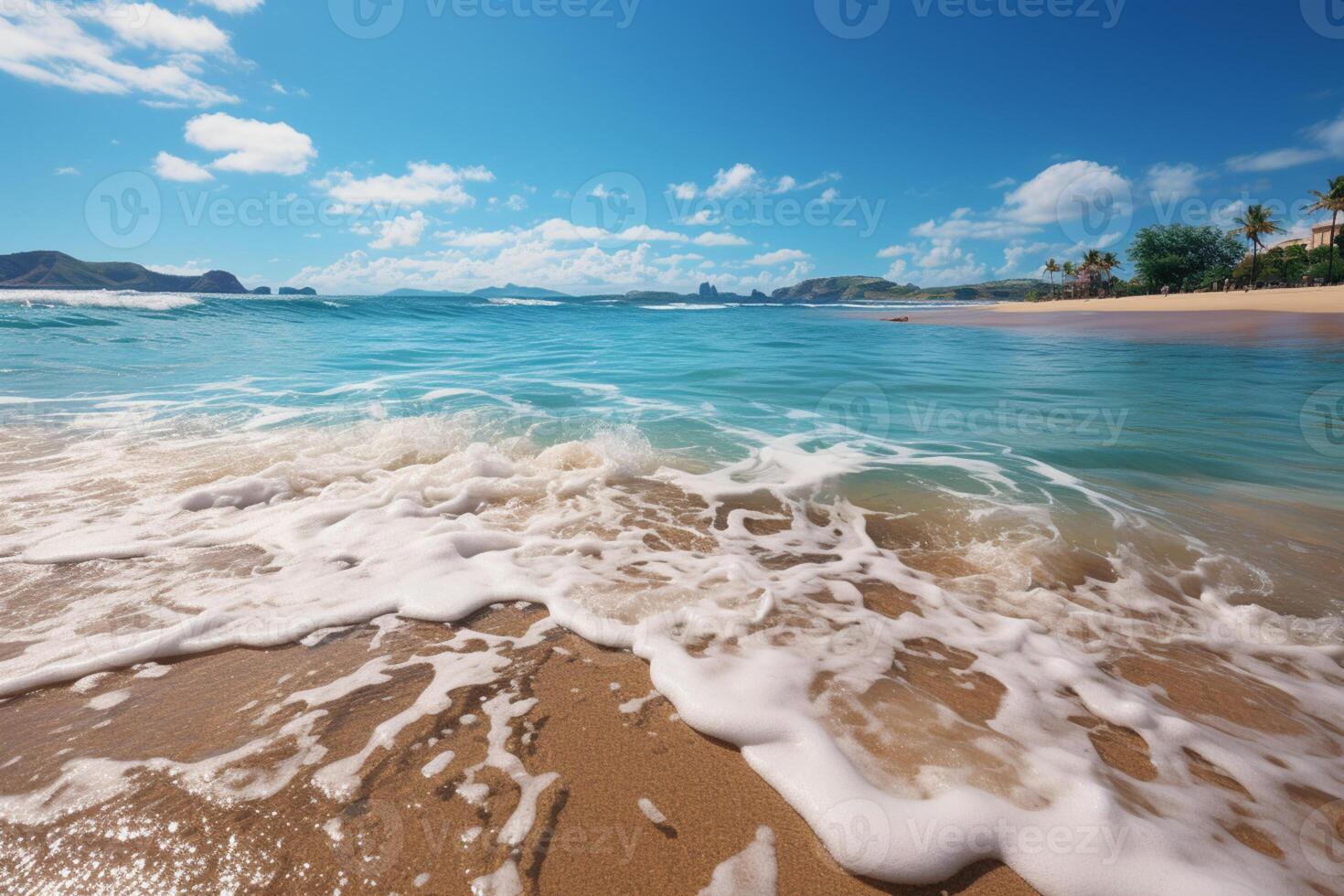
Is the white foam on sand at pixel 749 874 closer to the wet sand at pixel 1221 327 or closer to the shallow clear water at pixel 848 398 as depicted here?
the shallow clear water at pixel 848 398

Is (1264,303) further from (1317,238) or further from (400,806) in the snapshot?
(1317,238)

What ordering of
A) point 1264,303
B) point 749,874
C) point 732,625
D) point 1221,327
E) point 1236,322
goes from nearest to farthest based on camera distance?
1. point 749,874
2. point 732,625
3. point 1221,327
4. point 1236,322
5. point 1264,303

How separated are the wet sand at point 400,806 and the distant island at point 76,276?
10911cm

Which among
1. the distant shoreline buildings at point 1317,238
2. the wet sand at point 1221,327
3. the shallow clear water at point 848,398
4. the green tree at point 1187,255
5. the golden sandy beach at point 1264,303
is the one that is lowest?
the shallow clear water at point 848,398

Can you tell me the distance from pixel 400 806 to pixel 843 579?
2.87 meters

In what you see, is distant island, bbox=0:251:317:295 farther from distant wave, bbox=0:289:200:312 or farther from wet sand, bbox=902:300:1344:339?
wet sand, bbox=902:300:1344:339

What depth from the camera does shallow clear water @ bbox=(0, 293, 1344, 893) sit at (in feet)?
6.33

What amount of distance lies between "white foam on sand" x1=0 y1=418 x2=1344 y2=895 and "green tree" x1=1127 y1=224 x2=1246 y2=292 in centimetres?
8245

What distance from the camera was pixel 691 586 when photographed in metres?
3.39

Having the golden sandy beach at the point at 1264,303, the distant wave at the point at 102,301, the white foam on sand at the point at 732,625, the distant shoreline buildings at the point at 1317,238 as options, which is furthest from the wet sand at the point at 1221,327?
the distant shoreline buildings at the point at 1317,238

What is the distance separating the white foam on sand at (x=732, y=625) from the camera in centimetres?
180

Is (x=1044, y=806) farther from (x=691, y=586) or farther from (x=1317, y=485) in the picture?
(x=1317, y=485)

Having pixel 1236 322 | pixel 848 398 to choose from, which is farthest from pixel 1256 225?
pixel 848 398

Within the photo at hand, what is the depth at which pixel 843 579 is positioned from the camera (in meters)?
3.61
